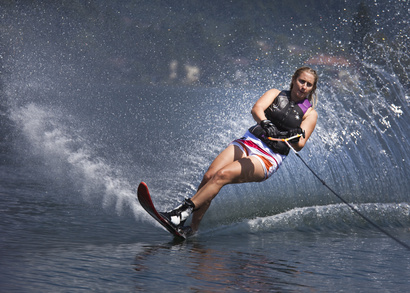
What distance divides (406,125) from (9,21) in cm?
8638

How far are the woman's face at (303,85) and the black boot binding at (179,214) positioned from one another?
50.9 inches

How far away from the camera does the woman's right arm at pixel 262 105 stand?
5219mm

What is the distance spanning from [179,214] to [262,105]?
1.16m

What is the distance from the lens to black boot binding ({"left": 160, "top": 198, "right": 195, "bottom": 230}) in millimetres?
4965

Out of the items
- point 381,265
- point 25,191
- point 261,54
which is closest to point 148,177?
point 25,191

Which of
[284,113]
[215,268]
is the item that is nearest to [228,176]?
[284,113]

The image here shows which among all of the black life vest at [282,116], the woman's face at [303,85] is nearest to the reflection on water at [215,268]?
the black life vest at [282,116]

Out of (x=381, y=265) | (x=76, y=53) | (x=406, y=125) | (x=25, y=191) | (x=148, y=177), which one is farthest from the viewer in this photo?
(x=76, y=53)

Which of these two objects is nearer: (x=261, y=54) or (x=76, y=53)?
(x=76, y=53)

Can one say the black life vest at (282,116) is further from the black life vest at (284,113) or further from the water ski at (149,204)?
the water ski at (149,204)

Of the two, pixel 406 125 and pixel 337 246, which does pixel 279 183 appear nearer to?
pixel 337 246

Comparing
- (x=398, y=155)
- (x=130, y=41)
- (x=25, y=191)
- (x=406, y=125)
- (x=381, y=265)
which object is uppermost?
(x=130, y=41)

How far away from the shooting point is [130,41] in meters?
140

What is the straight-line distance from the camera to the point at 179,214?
196 inches
